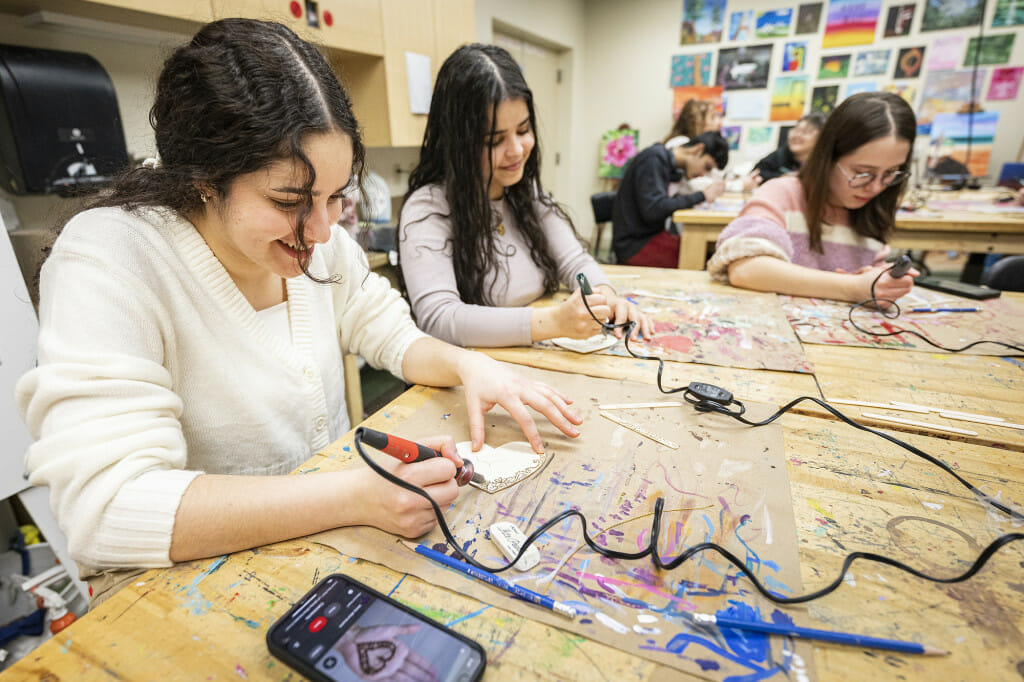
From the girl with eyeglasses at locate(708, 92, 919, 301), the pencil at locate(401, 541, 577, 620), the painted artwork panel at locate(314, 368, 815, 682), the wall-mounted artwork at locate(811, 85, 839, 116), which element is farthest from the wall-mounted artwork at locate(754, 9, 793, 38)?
the pencil at locate(401, 541, 577, 620)

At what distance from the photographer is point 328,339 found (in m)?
0.86

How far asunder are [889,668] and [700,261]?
205cm

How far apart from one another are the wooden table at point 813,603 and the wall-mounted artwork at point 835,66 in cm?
441

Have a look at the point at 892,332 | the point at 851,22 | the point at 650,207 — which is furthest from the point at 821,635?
the point at 851,22

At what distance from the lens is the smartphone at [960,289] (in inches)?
49.3

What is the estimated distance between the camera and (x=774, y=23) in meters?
3.98

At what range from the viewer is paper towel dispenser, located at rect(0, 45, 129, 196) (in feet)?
3.80

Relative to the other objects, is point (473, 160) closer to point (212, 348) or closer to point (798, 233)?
A: point (212, 348)

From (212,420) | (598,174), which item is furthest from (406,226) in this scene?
(598,174)

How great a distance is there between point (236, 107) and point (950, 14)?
5.04m

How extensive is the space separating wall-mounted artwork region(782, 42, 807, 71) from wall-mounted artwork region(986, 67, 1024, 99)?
127 centimetres

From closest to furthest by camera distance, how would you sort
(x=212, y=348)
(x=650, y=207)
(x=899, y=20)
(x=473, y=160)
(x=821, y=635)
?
(x=821, y=635)
(x=212, y=348)
(x=473, y=160)
(x=650, y=207)
(x=899, y=20)

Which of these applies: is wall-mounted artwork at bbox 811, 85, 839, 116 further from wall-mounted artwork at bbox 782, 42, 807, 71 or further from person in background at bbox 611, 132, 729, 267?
person in background at bbox 611, 132, 729, 267

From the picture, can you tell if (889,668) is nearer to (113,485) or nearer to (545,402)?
(545,402)
